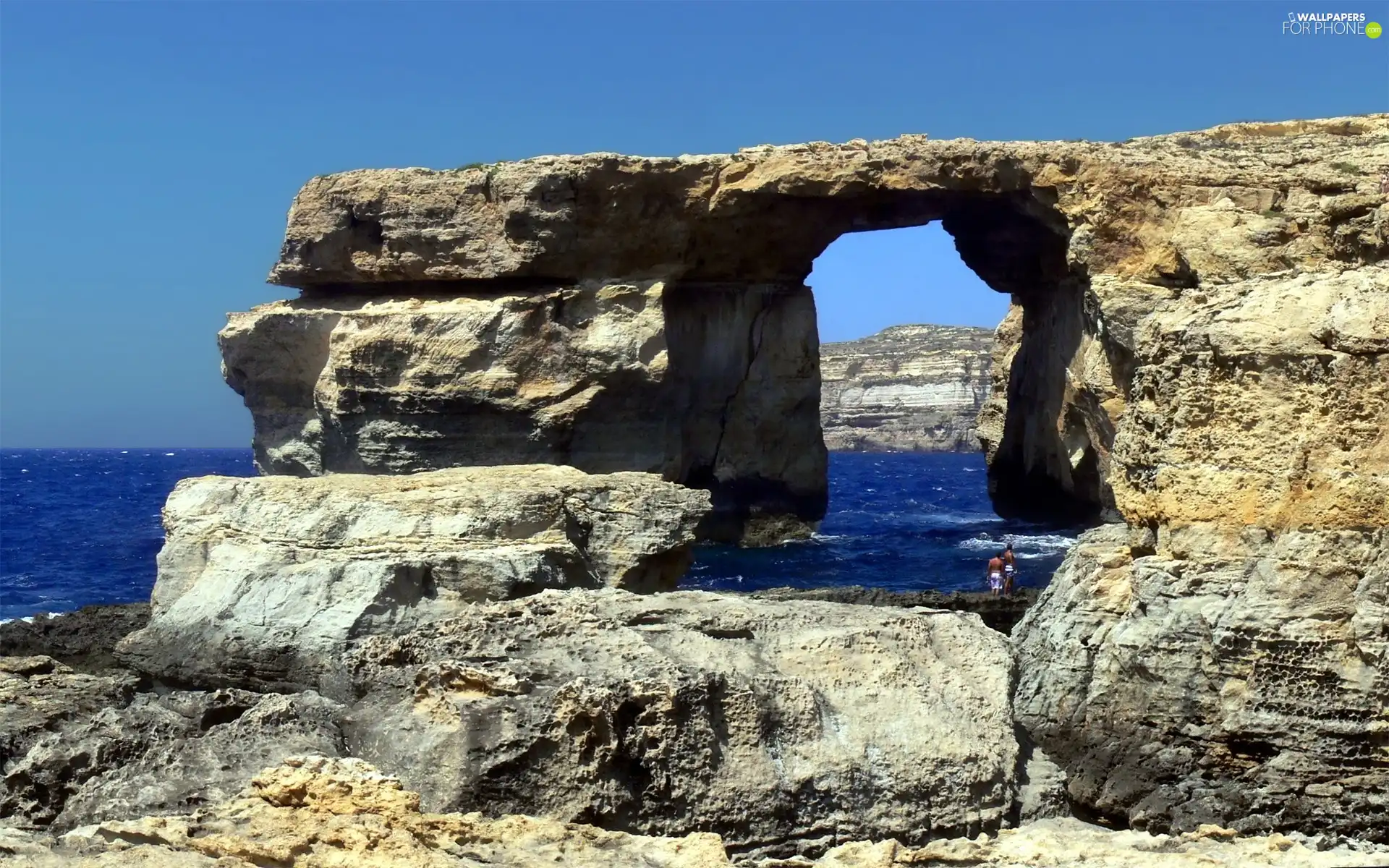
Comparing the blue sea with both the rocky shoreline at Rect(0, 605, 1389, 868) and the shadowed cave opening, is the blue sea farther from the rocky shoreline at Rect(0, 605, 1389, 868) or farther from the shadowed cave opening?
the rocky shoreline at Rect(0, 605, 1389, 868)

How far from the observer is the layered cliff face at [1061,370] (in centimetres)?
780

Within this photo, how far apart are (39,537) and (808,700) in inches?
1459

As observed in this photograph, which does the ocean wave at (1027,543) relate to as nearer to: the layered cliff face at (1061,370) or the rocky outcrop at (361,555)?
the layered cliff face at (1061,370)

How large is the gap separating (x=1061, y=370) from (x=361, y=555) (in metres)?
22.7

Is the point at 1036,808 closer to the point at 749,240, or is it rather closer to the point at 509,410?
the point at 509,410

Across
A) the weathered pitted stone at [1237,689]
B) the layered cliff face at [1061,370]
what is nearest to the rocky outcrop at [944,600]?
the layered cliff face at [1061,370]

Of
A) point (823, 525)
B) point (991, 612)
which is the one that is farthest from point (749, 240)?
point (991, 612)

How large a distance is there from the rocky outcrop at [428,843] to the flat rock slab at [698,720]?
30cm

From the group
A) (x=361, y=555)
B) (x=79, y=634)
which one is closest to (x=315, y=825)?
(x=361, y=555)

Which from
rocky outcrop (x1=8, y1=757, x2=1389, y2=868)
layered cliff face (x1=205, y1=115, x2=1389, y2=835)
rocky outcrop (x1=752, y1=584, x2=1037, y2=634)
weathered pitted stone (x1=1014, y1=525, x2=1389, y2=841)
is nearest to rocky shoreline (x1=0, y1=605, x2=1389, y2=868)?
rocky outcrop (x1=8, y1=757, x2=1389, y2=868)

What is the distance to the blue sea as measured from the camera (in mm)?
27297

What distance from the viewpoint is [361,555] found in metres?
11.8

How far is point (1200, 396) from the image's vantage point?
828 cm

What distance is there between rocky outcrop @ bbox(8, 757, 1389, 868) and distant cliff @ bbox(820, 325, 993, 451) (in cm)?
8458
